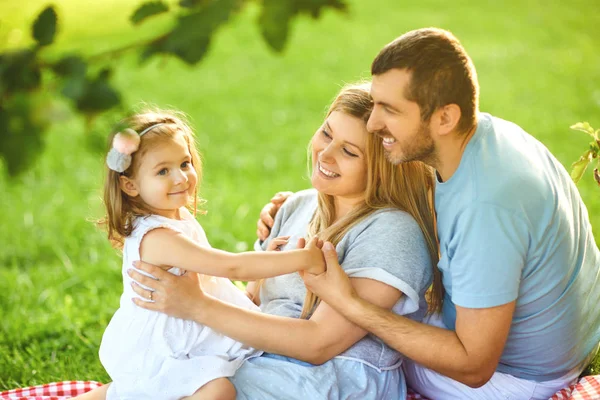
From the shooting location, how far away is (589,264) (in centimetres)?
276

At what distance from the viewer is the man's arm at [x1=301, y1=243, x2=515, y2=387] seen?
245cm

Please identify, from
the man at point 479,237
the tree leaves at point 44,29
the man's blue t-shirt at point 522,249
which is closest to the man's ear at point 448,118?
the man at point 479,237

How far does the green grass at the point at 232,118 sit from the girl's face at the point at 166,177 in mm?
410

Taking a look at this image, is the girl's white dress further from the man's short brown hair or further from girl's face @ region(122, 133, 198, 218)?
the man's short brown hair

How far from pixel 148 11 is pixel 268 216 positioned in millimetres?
2237

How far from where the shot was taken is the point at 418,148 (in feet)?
8.42

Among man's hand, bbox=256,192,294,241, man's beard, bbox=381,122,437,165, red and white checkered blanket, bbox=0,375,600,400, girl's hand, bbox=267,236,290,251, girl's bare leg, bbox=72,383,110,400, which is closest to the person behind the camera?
man's beard, bbox=381,122,437,165

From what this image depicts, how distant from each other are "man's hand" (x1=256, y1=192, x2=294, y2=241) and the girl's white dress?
674mm

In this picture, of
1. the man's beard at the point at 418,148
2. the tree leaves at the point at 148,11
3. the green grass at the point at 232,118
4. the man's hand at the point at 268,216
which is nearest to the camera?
the tree leaves at the point at 148,11

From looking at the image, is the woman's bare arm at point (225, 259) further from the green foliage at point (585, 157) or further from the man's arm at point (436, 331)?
the green foliage at point (585, 157)

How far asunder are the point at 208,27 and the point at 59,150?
22.5ft

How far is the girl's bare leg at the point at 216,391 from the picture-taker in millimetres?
2594

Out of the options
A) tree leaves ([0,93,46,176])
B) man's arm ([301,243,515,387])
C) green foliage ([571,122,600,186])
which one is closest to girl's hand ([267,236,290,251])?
man's arm ([301,243,515,387])

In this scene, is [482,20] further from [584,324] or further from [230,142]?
[584,324]
